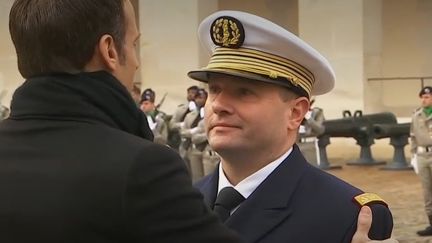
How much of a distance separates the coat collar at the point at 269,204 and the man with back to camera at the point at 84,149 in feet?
1.92

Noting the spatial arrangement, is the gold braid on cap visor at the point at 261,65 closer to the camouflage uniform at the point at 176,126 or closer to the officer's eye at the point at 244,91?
the officer's eye at the point at 244,91

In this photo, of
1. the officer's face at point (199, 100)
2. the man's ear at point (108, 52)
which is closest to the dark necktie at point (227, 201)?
the man's ear at point (108, 52)

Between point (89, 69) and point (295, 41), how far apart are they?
845 mm

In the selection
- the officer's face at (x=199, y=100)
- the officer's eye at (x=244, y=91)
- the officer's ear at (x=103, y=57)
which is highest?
the officer's ear at (x=103, y=57)

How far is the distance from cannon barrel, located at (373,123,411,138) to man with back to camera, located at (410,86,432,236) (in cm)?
557

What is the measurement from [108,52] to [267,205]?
0.77 metres

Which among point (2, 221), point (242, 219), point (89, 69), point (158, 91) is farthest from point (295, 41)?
point (158, 91)

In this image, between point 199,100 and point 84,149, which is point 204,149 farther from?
point 84,149

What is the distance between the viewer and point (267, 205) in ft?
7.45

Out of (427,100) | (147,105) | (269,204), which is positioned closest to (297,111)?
(269,204)

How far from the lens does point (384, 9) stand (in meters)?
25.8

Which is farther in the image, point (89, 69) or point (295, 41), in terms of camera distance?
point (295, 41)

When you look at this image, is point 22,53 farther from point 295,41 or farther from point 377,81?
point 377,81

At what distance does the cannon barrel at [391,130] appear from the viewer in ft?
53.0
